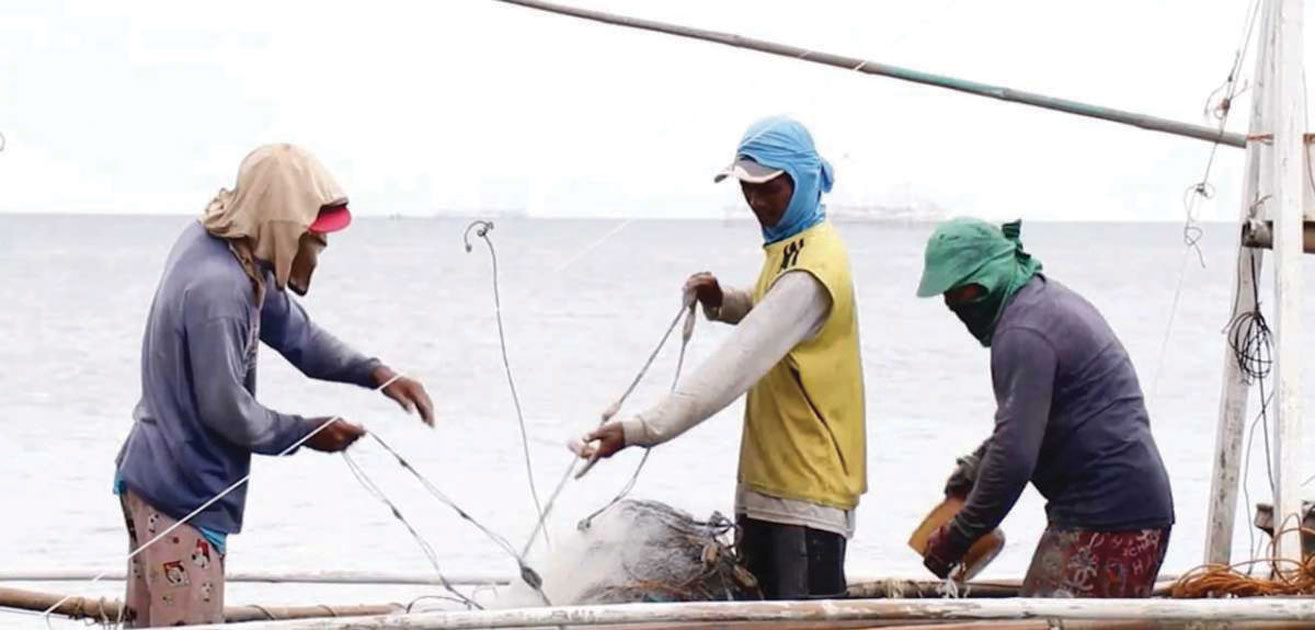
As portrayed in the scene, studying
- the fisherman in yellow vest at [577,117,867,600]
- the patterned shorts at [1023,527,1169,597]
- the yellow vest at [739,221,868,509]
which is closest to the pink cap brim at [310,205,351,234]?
the fisherman in yellow vest at [577,117,867,600]

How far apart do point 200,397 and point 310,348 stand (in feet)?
2.02

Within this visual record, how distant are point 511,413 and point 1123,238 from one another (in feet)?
265

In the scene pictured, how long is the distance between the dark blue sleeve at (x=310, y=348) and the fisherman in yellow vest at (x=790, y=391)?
0.78 m

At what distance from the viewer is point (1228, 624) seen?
16.8 ft

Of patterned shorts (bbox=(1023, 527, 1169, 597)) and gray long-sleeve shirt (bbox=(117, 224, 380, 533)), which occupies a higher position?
gray long-sleeve shirt (bbox=(117, 224, 380, 533))

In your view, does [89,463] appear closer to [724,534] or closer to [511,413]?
[511,413]

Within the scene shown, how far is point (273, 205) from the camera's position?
5.03 meters

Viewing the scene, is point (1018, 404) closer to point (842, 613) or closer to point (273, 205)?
point (842, 613)

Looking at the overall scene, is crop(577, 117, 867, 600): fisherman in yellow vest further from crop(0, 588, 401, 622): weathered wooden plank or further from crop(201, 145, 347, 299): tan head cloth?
crop(0, 588, 401, 622): weathered wooden plank

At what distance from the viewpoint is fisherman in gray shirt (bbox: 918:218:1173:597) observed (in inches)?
209

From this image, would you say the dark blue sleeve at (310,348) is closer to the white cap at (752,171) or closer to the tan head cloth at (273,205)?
the tan head cloth at (273,205)

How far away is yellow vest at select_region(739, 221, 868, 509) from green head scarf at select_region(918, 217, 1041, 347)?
0.21m

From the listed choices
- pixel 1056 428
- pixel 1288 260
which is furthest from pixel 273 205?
pixel 1288 260

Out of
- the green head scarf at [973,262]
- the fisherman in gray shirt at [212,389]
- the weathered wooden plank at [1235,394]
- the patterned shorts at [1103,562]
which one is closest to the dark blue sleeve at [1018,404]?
the green head scarf at [973,262]
